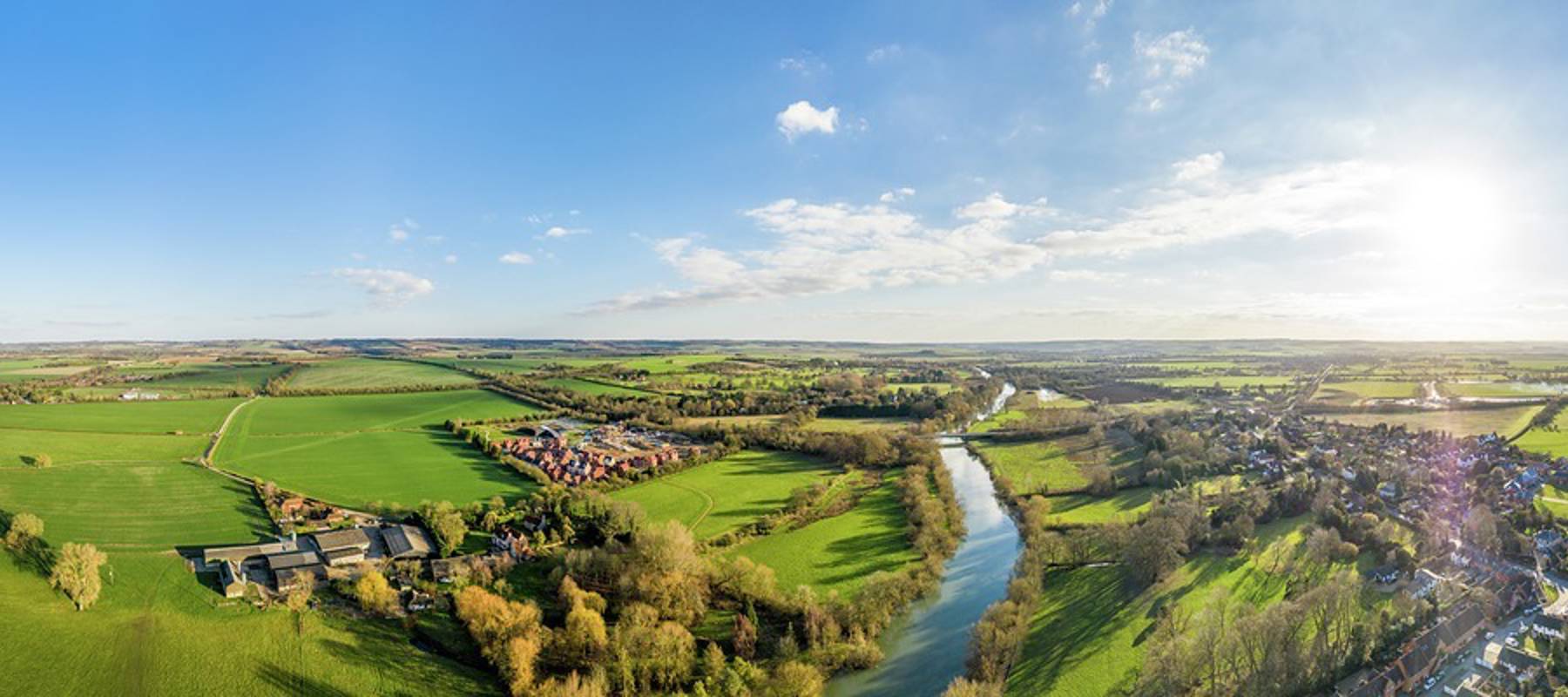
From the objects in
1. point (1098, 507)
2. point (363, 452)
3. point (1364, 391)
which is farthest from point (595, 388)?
point (1364, 391)

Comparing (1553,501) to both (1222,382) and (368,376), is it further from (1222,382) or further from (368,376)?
(368,376)

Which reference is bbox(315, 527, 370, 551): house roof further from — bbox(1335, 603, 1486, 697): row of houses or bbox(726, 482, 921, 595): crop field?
bbox(1335, 603, 1486, 697): row of houses

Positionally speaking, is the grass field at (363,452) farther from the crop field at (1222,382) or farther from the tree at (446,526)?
the crop field at (1222,382)

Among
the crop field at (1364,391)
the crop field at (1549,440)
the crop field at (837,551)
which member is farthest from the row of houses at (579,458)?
the crop field at (1364,391)

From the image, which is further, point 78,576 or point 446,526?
point 446,526

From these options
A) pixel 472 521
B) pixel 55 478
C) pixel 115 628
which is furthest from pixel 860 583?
pixel 55 478
